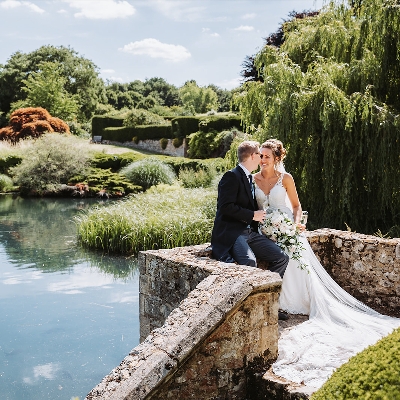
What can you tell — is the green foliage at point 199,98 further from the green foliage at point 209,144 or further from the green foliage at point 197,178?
the green foliage at point 197,178

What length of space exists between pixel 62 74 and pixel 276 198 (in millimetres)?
49739

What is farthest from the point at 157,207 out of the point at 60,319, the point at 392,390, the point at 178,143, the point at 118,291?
the point at 178,143

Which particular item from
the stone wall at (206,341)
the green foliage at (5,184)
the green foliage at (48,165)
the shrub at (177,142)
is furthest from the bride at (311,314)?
the shrub at (177,142)

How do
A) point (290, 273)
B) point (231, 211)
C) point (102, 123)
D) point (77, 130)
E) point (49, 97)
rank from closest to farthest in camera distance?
point (231, 211)
point (290, 273)
point (77, 130)
point (102, 123)
point (49, 97)

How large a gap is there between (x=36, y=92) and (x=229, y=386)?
140 feet

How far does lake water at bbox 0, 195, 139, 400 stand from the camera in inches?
256

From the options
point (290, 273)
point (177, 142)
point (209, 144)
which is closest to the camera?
point (290, 273)

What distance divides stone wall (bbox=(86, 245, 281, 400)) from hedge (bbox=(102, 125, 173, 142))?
3373cm

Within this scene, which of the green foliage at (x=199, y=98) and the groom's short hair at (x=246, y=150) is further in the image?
the green foliage at (x=199, y=98)

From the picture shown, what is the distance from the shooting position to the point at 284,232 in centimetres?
506

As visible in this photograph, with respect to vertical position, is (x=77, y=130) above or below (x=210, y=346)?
above

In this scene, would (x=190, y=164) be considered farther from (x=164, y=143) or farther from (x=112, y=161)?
(x=164, y=143)

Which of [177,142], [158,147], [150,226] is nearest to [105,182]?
[177,142]

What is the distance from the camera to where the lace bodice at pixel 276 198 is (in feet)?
17.8
